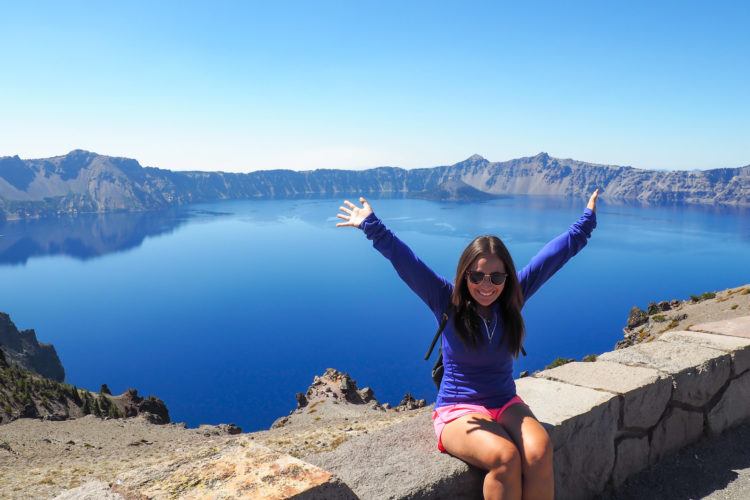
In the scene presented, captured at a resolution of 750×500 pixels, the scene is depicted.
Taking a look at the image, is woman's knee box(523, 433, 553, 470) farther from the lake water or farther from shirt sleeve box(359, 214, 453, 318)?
the lake water

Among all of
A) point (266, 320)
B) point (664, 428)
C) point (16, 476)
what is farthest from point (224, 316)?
point (664, 428)

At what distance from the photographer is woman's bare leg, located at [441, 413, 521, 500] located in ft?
10.00

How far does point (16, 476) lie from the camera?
2108cm

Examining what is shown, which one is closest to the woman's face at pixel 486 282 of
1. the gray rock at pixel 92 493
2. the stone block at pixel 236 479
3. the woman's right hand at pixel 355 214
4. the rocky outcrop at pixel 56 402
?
the woman's right hand at pixel 355 214

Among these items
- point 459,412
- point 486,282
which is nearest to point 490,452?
point 459,412

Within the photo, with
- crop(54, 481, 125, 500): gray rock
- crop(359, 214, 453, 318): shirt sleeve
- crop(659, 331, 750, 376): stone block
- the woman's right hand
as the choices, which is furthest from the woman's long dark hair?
crop(659, 331, 750, 376): stone block

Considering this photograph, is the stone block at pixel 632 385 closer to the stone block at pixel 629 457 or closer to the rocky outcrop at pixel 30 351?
the stone block at pixel 629 457

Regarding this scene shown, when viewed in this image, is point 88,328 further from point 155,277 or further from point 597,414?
point 597,414

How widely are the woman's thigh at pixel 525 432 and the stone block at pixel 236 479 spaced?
1153mm

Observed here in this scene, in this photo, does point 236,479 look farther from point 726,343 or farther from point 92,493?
point 726,343

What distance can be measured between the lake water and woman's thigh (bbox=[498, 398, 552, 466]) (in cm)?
6174

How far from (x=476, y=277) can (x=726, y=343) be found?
131 inches

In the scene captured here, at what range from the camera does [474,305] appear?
3.80 metres

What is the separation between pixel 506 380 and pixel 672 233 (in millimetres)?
189724
